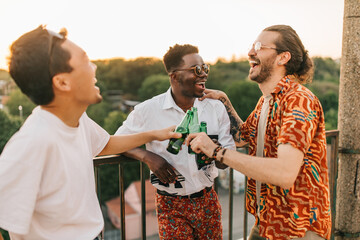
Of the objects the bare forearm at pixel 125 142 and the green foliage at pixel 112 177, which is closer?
the bare forearm at pixel 125 142

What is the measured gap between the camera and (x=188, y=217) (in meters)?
2.59

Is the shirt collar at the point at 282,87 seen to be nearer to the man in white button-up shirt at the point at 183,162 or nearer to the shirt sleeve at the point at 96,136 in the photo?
the man in white button-up shirt at the point at 183,162

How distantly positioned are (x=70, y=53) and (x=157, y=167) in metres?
1.10

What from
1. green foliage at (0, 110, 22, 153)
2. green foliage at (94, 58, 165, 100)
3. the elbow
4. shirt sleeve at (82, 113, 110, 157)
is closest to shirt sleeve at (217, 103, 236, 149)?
the elbow

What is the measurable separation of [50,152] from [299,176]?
1496mm

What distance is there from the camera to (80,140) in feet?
5.91

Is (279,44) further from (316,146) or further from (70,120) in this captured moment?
(70,120)

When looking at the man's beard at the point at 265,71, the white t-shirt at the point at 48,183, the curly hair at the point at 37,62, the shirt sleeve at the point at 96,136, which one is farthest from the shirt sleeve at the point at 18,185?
the man's beard at the point at 265,71

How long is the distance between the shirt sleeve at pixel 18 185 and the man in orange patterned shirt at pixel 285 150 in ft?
3.29

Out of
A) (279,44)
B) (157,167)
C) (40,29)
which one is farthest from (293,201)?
(40,29)

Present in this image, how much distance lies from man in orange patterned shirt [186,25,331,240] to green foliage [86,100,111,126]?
53.0m

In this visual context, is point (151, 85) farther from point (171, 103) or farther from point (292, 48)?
point (292, 48)

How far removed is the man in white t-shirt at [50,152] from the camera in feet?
4.79

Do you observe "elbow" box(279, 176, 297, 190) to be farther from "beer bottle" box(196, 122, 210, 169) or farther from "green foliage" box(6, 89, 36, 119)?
"green foliage" box(6, 89, 36, 119)
